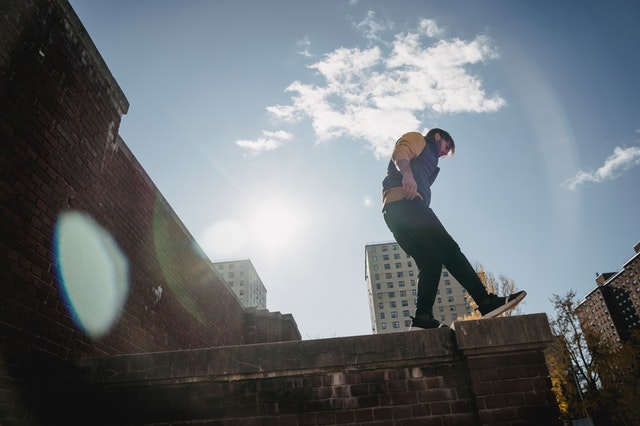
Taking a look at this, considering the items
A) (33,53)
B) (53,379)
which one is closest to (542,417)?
Result: (53,379)

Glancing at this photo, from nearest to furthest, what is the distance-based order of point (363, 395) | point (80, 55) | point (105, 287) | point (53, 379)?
1. point (363, 395)
2. point (53, 379)
3. point (80, 55)
4. point (105, 287)

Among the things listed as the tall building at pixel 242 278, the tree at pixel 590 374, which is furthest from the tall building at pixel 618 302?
the tall building at pixel 242 278

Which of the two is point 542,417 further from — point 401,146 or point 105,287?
point 105,287

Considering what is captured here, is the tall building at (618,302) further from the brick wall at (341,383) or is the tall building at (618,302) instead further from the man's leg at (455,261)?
the brick wall at (341,383)

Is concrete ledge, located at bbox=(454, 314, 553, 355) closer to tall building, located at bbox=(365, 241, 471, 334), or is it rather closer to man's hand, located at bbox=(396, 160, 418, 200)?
man's hand, located at bbox=(396, 160, 418, 200)

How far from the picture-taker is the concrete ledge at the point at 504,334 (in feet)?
8.18

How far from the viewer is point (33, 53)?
10.2 feet

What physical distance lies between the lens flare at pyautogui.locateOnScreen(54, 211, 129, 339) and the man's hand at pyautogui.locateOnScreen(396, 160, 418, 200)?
3.26 metres

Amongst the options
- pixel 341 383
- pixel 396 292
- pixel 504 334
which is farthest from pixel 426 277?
pixel 396 292

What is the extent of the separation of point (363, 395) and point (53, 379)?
2432 mm

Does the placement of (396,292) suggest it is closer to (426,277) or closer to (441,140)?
(441,140)

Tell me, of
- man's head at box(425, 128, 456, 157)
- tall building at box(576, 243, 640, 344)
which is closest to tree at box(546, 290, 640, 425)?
man's head at box(425, 128, 456, 157)

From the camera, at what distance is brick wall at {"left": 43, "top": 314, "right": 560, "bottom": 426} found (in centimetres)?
246

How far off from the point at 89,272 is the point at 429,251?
3.58m
